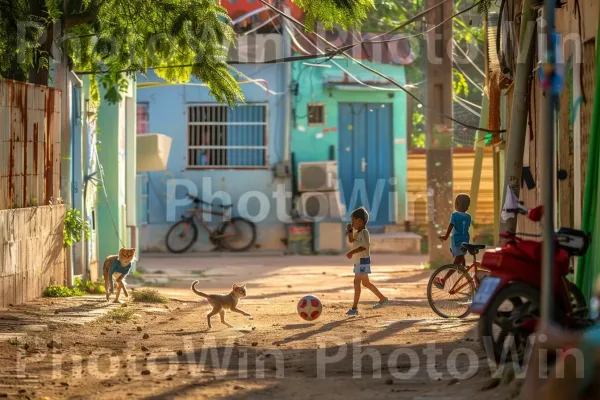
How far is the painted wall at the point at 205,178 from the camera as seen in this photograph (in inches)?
1163

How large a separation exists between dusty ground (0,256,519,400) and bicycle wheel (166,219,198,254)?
1204 cm

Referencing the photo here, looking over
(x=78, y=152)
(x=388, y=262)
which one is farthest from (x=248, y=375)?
(x=388, y=262)

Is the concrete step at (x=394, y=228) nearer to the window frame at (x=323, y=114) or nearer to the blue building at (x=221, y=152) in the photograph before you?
the blue building at (x=221, y=152)

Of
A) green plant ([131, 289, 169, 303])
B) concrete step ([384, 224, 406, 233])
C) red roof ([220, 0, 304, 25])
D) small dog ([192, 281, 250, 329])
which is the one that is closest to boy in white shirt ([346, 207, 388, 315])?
small dog ([192, 281, 250, 329])

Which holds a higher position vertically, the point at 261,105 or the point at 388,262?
the point at 261,105

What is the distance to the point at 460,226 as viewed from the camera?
14148mm

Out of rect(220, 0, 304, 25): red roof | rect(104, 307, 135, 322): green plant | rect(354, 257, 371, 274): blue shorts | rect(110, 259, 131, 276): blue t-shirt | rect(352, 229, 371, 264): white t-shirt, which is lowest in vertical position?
rect(104, 307, 135, 322): green plant

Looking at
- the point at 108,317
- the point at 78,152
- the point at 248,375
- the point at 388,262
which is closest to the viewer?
the point at 248,375

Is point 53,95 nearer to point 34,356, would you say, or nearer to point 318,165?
point 34,356

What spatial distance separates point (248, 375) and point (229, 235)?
66.9 feet

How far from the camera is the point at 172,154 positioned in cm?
2997

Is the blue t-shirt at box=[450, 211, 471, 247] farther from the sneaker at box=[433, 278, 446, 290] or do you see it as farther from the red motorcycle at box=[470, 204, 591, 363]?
the red motorcycle at box=[470, 204, 591, 363]

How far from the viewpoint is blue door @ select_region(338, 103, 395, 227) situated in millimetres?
30078

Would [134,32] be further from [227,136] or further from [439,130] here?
[227,136]
